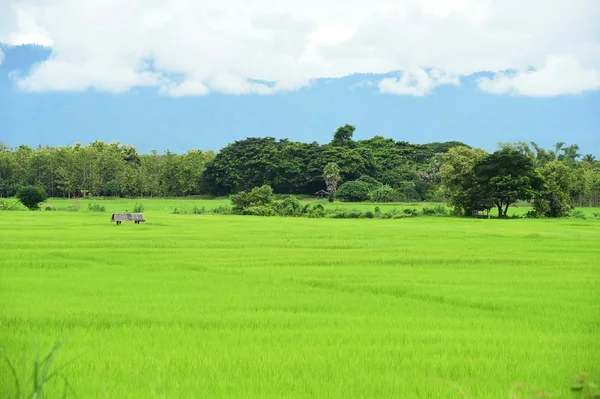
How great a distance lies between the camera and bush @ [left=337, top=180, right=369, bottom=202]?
146ft

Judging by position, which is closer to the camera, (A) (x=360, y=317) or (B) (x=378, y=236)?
(A) (x=360, y=317)

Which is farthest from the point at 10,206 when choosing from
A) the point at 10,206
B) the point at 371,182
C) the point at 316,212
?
the point at 371,182

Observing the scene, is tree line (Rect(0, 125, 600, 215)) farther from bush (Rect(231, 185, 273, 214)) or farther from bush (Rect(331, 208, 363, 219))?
bush (Rect(331, 208, 363, 219))

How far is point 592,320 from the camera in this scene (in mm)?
7664

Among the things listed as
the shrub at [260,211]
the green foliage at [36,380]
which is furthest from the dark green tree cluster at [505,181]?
the green foliage at [36,380]

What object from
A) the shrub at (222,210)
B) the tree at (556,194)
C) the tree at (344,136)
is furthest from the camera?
the tree at (344,136)

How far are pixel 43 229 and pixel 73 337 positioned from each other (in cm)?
1793

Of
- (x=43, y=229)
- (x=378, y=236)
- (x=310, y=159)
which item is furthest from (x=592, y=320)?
(x=310, y=159)

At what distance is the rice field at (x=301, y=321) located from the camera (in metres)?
5.07

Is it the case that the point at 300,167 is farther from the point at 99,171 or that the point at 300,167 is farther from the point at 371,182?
the point at 99,171

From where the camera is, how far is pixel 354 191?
150 ft

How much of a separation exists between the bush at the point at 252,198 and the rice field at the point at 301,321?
22796mm

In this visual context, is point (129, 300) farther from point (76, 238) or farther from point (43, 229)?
point (43, 229)

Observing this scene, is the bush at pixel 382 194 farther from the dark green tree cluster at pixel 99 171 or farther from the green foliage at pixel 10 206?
the green foliage at pixel 10 206
